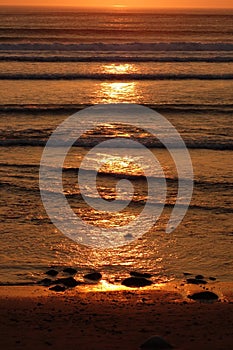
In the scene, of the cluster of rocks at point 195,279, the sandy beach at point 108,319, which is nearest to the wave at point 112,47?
the cluster of rocks at point 195,279

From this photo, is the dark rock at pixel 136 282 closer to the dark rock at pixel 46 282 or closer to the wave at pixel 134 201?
the dark rock at pixel 46 282

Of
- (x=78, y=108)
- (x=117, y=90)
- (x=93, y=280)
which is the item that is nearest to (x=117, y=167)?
(x=93, y=280)

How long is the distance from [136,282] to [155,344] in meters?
1.43

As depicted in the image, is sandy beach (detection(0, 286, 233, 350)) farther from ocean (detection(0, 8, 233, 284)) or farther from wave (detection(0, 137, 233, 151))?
wave (detection(0, 137, 233, 151))

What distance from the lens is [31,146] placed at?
39.5ft

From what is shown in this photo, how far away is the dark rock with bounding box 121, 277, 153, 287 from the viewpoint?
6156 mm

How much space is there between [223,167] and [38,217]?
145 inches

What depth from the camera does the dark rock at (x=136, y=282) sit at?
616 cm

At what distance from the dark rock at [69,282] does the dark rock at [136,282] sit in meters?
0.43

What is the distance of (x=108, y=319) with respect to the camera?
5340mm

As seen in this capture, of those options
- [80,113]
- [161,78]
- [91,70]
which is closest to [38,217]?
[80,113]

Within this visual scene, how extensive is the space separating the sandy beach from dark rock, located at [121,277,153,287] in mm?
163

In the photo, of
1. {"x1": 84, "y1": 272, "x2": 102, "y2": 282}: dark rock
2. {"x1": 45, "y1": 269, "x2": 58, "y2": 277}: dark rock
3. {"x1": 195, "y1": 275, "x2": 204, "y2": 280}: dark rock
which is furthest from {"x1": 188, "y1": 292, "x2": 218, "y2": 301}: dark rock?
{"x1": 45, "y1": 269, "x2": 58, "y2": 277}: dark rock

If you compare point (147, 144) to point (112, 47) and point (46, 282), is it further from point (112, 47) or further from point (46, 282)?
point (112, 47)
